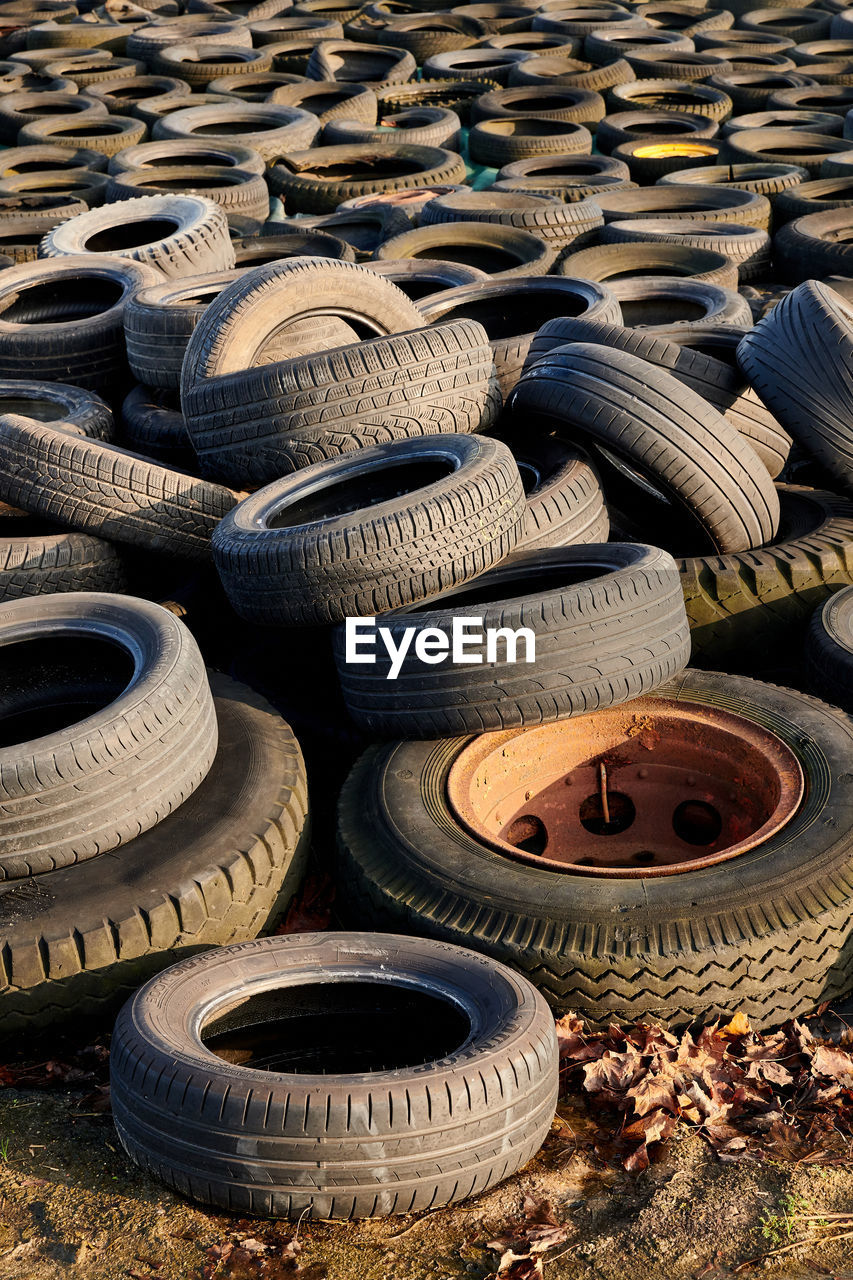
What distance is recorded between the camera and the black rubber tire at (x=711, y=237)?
10.3m

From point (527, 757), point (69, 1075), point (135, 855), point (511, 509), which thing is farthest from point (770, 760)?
point (69, 1075)

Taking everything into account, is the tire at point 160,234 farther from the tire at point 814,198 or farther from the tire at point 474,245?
the tire at point 814,198

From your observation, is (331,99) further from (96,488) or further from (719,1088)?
(719,1088)

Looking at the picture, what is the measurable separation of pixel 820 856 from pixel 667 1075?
1.06 m

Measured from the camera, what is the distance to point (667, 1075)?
13.5 ft

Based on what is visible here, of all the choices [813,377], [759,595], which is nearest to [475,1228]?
[759,595]

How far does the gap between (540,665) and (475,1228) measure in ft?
7.19

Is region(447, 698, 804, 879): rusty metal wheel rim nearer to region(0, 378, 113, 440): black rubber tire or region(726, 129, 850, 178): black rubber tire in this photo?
region(0, 378, 113, 440): black rubber tire

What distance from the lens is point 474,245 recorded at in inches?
397

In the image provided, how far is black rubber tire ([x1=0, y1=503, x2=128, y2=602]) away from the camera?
602 cm

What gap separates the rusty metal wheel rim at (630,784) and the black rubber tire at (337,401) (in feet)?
5.63

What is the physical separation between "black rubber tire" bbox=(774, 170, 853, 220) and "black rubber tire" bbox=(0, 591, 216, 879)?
8462mm

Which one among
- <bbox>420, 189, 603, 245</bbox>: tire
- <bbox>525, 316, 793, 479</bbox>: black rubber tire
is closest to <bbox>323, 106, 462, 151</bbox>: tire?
<bbox>420, 189, 603, 245</bbox>: tire

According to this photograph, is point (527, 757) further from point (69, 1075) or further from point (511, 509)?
point (69, 1075)
